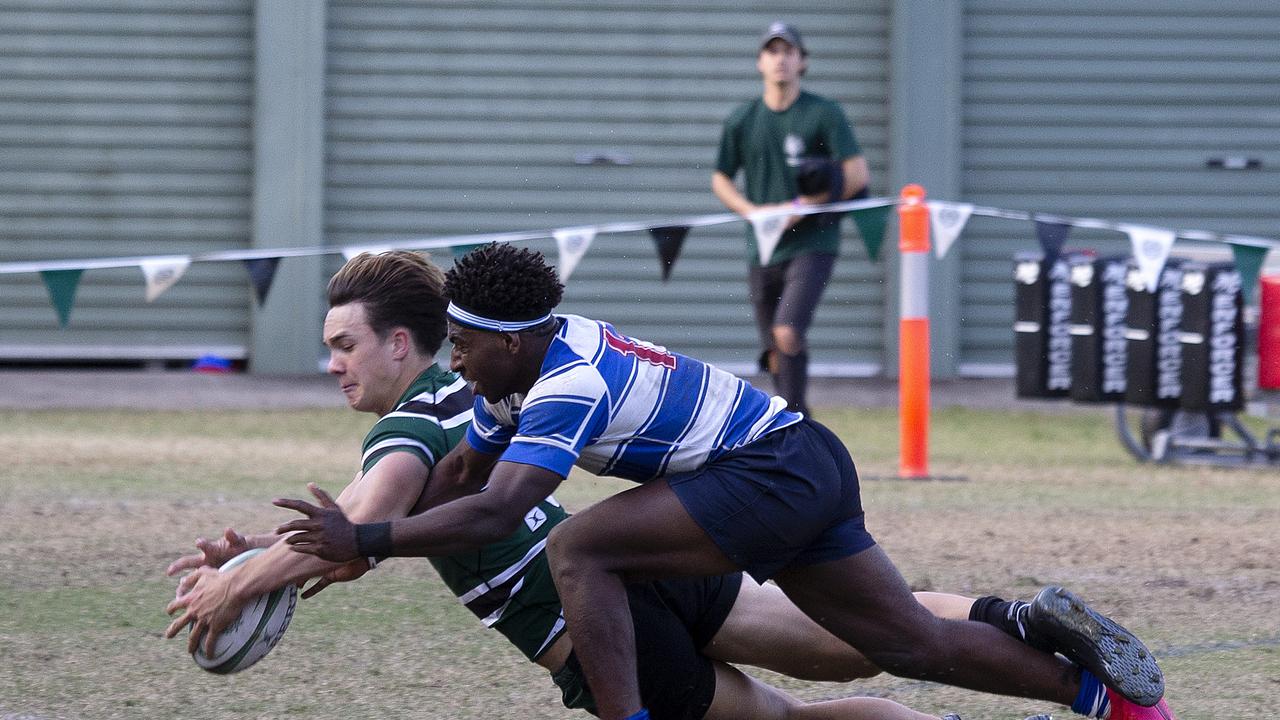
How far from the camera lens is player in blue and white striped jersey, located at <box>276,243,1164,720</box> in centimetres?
390

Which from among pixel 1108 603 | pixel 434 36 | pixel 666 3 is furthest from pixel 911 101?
pixel 1108 603

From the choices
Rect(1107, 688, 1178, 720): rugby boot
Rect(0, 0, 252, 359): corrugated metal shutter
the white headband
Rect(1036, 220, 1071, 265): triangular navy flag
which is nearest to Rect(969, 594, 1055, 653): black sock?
Rect(1107, 688, 1178, 720): rugby boot

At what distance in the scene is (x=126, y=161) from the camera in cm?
1570

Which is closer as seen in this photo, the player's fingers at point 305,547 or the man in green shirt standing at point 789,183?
the player's fingers at point 305,547

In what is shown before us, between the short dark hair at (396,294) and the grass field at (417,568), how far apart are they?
1029 millimetres

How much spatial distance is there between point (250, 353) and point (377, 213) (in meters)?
1.58

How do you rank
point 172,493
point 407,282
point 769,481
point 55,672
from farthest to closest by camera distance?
point 172,493 → point 55,672 → point 407,282 → point 769,481

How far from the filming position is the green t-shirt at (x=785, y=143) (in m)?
10.8

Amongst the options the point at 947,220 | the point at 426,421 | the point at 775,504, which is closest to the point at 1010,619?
the point at 775,504

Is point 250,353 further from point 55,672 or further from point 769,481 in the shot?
point 769,481

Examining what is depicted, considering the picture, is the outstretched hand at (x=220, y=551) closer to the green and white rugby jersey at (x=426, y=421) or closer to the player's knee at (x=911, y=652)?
the green and white rugby jersey at (x=426, y=421)

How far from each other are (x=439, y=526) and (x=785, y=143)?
7.21 meters

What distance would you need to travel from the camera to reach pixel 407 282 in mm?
4496

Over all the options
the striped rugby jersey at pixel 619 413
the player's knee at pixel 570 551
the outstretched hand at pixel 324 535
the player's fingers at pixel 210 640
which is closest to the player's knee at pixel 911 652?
the striped rugby jersey at pixel 619 413
